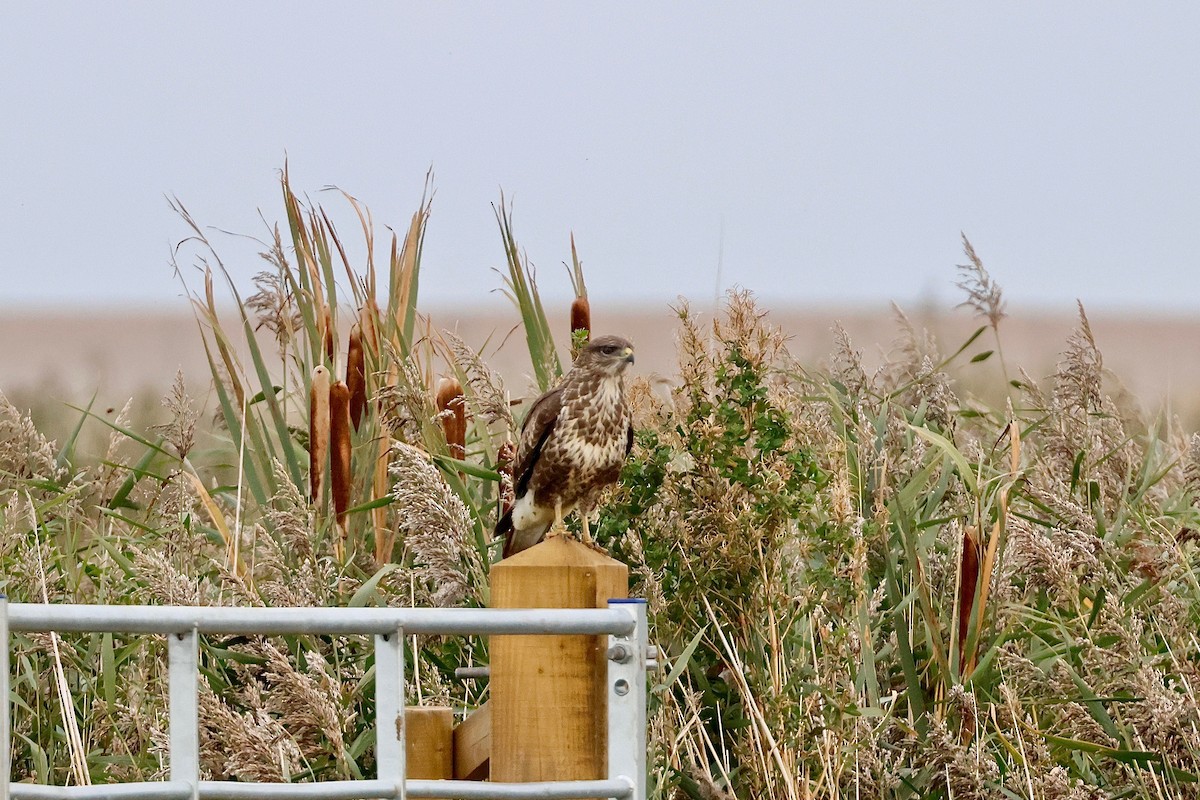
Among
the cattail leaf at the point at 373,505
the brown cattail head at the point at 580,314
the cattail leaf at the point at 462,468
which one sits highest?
the brown cattail head at the point at 580,314

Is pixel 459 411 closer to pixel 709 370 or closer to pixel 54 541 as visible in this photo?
pixel 709 370

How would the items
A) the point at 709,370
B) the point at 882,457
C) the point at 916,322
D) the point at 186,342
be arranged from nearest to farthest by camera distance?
the point at 709,370 → the point at 882,457 → the point at 916,322 → the point at 186,342

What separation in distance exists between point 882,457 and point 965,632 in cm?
70

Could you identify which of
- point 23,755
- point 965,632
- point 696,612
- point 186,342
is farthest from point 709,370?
point 186,342

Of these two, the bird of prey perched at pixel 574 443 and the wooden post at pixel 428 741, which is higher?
the bird of prey perched at pixel 574 443

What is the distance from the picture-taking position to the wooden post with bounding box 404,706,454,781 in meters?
2.86

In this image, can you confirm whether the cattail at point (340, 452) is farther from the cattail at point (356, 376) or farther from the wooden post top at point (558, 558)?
the wooden post top at point (558, 558)

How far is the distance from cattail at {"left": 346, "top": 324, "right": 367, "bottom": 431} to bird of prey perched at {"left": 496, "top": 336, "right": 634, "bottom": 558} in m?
0.68

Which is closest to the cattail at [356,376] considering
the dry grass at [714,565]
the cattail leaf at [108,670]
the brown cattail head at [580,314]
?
the dry grass at [714,565]

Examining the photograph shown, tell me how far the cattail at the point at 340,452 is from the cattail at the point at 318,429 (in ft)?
0.14

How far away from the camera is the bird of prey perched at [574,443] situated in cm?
362

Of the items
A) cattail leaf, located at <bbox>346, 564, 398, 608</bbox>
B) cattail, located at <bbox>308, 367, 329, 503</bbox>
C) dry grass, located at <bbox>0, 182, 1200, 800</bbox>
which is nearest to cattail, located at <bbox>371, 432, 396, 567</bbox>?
dry grass, located at <bbox>0, 182, 1200, 800</bbox>

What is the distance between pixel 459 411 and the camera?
14.0 feet

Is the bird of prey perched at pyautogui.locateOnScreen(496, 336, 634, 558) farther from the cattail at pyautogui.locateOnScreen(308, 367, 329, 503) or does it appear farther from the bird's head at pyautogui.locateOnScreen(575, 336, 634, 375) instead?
the cattail at pyautogui.locateOnScreen(308, 367, 329, 503)
